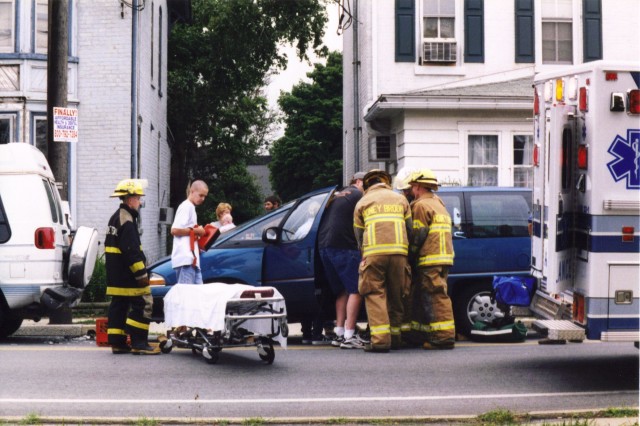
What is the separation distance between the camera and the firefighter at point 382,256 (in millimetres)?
10391

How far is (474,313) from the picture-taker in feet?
38.2

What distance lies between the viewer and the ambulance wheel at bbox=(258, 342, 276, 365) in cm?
980

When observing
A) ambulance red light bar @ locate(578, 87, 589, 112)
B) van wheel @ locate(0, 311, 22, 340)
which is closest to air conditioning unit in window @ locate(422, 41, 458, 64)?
van wheel @ locate(0, 311, 22, 340)

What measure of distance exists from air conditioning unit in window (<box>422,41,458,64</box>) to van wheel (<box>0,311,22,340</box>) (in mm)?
11974

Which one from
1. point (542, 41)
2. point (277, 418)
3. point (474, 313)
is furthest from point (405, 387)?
point (542, 41)

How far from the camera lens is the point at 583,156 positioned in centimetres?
851

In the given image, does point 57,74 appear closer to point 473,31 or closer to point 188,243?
point 188,243

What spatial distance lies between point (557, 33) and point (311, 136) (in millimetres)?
35430

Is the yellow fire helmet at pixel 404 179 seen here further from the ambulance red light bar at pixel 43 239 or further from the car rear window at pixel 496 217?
the ambulance red light bar at pixel 43 239

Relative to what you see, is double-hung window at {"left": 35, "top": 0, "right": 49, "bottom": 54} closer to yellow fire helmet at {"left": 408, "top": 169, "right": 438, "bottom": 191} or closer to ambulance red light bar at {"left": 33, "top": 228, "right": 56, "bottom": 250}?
ambulance red light bar at {"left": 33, "top": 228, "right": 56, "bottom": 250}

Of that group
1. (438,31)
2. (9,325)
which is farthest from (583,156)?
(438,31)

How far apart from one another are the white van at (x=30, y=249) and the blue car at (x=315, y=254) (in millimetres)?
983

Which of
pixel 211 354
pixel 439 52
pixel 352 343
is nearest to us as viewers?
pixel 211 354

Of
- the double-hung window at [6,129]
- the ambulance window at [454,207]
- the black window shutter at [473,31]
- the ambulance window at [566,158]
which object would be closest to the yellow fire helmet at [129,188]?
the ambulance window at [454,207]
